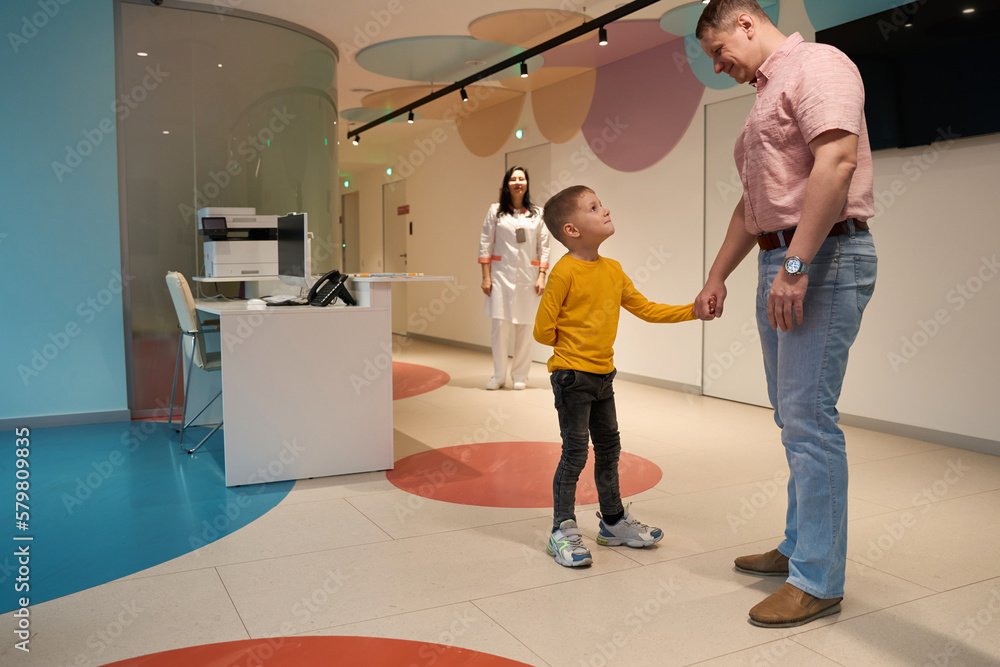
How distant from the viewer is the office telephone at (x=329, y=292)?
3.62 metres

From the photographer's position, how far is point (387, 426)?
144 inches

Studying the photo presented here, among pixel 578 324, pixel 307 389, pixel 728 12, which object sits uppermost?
pixel 728 12

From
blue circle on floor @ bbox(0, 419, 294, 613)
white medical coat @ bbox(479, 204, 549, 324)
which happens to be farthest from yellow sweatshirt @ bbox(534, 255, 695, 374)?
white medical coat @ bbox(479, 204, 549, 324)

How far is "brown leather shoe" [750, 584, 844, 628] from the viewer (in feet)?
6.63

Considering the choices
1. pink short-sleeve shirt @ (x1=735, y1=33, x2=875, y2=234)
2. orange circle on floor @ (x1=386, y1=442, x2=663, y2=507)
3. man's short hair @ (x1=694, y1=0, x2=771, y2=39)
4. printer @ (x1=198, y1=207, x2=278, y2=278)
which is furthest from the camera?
printer @ (x1=198, y1=207, x2=278, y2=278)

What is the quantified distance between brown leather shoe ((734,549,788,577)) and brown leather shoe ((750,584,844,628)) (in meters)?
0.28

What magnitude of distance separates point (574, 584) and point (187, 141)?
14.0 feet

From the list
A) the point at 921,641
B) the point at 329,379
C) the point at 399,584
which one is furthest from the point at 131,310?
the point at 921,641

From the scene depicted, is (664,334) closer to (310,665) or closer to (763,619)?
(763,619)

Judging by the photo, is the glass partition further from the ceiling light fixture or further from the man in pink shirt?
the man in pink shirt

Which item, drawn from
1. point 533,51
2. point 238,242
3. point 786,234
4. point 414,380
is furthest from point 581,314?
point 414,380

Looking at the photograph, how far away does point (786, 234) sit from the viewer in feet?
6.65

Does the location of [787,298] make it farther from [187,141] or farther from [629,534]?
[187,141]

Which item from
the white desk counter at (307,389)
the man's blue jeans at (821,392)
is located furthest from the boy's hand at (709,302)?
the white desk counter at (307,389)
